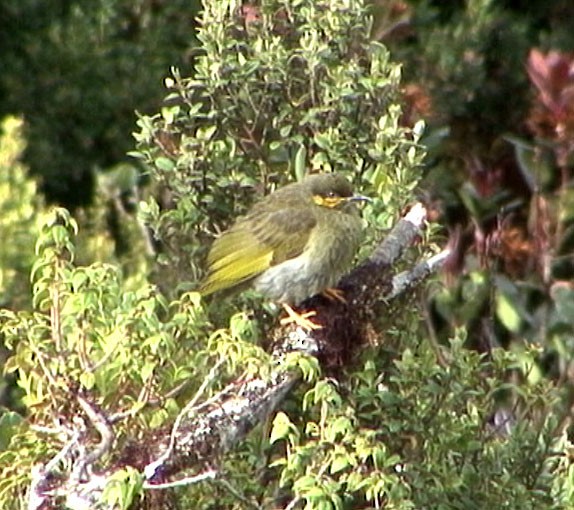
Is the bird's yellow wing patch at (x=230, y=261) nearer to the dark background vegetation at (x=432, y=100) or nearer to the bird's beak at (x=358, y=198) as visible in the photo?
the bird's beak at (x=358, y=198)

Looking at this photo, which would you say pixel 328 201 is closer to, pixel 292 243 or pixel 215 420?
pixel 292 243

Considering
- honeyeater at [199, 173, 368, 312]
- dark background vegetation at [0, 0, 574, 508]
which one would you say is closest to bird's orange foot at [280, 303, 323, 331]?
honeyeater at [199, 173, 368, 312]

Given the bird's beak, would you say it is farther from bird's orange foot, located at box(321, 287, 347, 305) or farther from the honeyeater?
bird's orange foot, located at box(321, 287, 347, 305)

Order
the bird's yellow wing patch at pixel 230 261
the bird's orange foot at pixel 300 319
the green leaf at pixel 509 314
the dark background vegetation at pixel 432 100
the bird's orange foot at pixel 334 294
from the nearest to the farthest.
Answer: the bird's orange foot at pixel 300 319
the bird's orange foot at pixel 334 294
the bird's yellow wing patch at pixel 230 261
the green leaf at pixel 509 314
the dark background vegetation at pixel 432 100

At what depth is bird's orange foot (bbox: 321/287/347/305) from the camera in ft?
18.2

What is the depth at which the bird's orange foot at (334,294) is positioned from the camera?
5.54m

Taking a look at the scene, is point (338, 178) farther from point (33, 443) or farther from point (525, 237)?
point (525, 237)

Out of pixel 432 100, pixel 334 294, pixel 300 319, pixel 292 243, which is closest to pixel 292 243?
pixel 292 243

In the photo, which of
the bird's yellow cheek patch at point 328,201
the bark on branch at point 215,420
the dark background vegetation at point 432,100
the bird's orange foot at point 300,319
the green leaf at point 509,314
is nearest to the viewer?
the bark on branch at point 215,420

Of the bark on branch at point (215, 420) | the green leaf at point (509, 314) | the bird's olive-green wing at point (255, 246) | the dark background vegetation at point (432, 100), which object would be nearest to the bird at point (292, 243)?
the bird's olive-green wing at point (255, 246)

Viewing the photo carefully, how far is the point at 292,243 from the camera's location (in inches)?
254

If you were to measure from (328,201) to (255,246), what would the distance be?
0.31 metres

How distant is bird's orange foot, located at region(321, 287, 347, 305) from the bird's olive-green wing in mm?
307

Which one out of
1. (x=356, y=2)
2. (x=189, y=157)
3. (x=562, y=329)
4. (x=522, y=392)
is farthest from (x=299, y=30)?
(x=562, y=329)
